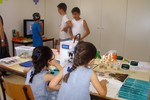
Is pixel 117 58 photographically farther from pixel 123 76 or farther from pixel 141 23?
pixel 141 23

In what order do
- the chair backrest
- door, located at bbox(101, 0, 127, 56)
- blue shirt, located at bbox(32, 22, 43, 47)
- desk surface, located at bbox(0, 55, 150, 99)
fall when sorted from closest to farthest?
the chair backrest < desk surface, located at bbox(0, 55, 150, 99) < blue shirt, located at bbox(32, 22, 43, 47) < door, located at bbox(101, 0, 127, 56)

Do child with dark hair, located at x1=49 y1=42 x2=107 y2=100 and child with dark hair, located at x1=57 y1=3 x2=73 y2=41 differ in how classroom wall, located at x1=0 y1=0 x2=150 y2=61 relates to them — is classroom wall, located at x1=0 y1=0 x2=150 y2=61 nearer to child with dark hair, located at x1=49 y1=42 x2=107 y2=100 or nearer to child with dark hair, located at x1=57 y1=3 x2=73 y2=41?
child with dark hair, located at x1=57 y1=3 x2=73 y2=41

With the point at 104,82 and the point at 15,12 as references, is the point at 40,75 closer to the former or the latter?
the point at 104,82

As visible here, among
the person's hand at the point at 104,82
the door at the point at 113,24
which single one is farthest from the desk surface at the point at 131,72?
the door at the point at 113,24

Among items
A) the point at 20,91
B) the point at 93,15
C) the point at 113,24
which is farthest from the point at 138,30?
the point at 20,91

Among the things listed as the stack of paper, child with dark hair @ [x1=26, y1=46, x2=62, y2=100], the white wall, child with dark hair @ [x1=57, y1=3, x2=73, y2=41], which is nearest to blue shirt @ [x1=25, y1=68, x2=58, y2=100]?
child with dark hair @ [x1=26, y1=46, x2=62, y2=100]

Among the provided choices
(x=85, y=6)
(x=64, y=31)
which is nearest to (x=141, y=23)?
(x=85, y=6)

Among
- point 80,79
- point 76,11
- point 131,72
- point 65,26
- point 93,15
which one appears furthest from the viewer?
point 93,15

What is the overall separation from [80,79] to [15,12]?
3.55m

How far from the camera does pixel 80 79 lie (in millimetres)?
1350

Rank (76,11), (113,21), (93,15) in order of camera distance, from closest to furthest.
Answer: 1. (76,11)
2. (113,21)
3. (93,15)

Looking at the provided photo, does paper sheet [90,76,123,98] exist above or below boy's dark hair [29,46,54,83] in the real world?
below

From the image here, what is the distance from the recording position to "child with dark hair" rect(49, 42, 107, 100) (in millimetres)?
1348

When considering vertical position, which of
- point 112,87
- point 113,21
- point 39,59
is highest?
point 113,21
